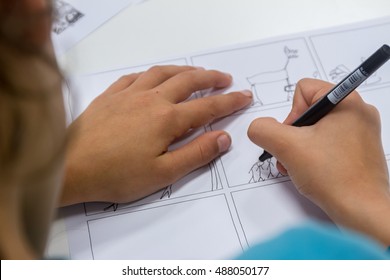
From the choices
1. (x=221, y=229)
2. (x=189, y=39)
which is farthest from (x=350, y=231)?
(x=189, y=39)

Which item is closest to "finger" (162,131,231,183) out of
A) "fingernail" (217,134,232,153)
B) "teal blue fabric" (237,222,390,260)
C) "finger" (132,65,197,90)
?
"fingernail" (217,134,232,153)

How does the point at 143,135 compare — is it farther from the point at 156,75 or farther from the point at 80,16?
the point at 80,16

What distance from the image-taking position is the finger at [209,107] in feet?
2.27

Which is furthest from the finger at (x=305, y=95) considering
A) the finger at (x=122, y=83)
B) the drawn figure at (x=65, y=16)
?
the drawn figure at (x=65, y=16)

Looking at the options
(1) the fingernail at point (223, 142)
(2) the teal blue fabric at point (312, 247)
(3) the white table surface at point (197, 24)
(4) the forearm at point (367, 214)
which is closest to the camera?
(2) the teal blue fabric at point (312, 247)

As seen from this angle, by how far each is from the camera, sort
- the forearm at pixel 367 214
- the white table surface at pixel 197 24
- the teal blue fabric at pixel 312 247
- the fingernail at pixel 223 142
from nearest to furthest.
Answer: the teal blue fabric at pixel 312 247 < the forearm at pixel 367 214 < the fingernail at pixel 223 142 < the white table surface at pixel 197 24

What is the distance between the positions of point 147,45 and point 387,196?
406mm

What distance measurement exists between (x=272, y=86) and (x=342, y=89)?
5.4 inches

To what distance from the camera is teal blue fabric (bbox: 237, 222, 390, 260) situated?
1.36 feet

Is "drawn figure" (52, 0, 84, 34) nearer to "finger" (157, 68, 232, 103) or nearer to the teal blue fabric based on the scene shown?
"finger" (157, 68, 232, 103)

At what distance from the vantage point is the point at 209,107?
702 millimetres

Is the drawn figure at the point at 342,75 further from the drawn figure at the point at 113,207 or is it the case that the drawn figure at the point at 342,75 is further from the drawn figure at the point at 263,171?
the drawn figure at the point at 113,207

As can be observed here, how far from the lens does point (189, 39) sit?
801mm

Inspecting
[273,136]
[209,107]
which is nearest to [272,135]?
[273,136]
